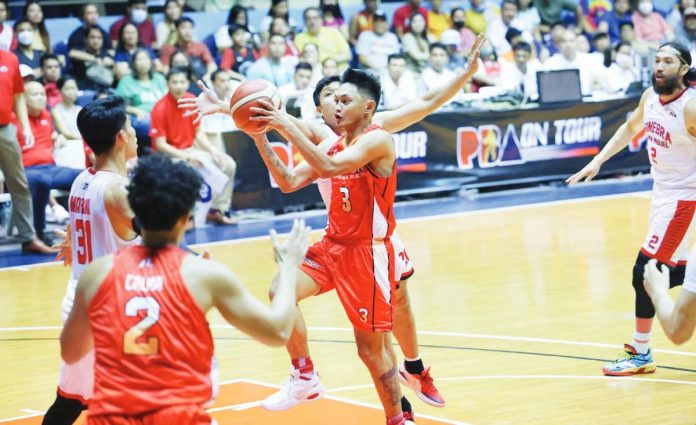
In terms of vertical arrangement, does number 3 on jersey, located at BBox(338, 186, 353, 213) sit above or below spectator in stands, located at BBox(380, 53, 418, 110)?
below

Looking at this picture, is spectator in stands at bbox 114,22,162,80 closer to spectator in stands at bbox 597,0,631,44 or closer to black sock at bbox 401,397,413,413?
spectator in stands at bbox 597,0,631,44

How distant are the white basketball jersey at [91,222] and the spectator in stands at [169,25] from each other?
10966 millimetres

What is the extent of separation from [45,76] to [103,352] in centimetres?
Answer: 1094

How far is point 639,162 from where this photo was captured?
18.2m

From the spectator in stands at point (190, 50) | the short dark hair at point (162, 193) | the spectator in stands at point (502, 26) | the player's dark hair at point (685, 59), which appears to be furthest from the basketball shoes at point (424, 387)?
the spectator in stands at point (502, 26)

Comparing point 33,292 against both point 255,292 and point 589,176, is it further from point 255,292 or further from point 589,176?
point 589,176

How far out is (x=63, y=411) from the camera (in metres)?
5.27

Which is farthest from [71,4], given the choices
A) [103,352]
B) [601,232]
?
[103,352]

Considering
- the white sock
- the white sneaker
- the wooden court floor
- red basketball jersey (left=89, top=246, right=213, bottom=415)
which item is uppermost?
red basketball jersey (left=89, top=246, right=213, bottom=415)

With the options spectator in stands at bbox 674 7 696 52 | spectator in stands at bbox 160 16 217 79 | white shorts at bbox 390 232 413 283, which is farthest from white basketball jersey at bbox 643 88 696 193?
spectator in stands at bbox 674 7 696 52

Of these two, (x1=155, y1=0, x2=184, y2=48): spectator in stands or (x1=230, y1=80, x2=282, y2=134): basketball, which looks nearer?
(x1=230, y1=80, x2=282, y2=134): basketball

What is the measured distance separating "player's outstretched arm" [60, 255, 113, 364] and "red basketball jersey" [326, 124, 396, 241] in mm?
2201

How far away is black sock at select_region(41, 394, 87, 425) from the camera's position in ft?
17.2

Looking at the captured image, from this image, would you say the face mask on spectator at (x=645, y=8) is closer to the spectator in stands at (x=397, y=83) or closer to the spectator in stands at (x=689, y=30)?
the spectator in stands at (x=689, y=30)
